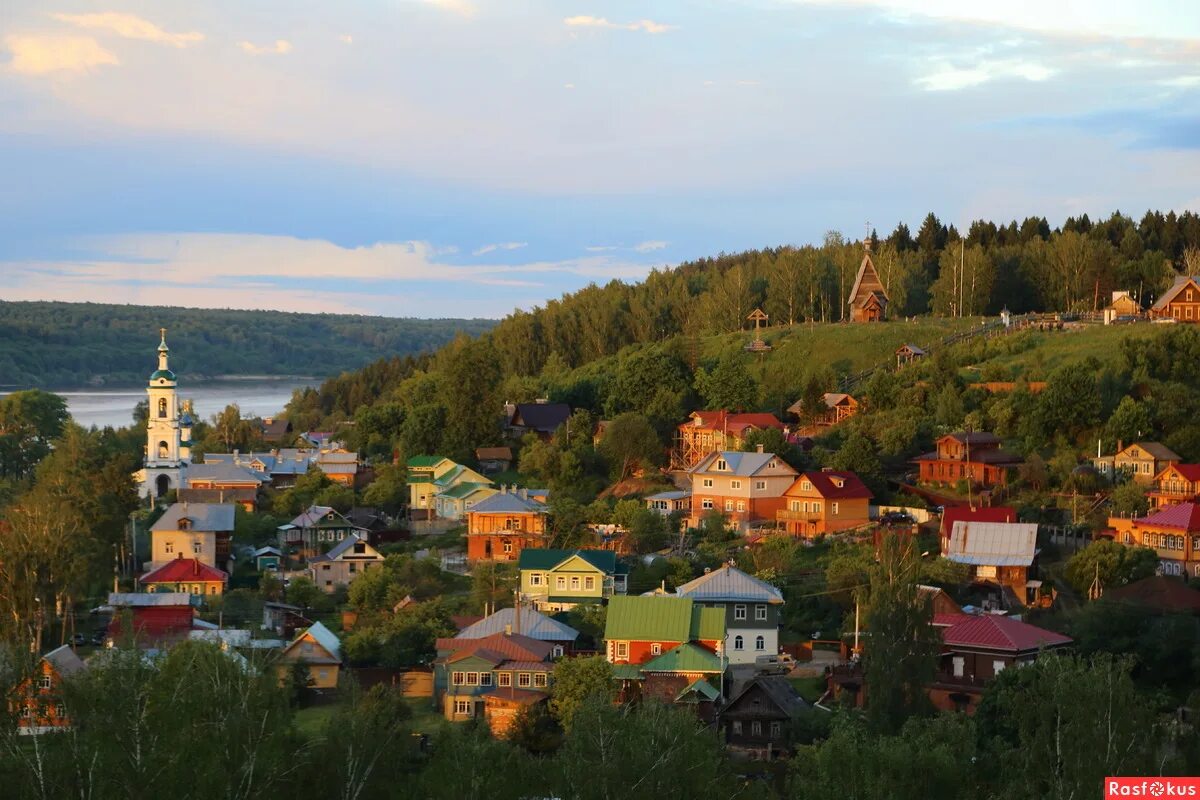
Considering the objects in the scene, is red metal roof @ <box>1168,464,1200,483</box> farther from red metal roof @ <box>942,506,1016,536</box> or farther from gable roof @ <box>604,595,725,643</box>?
gable roof @ <box>604,595,725,643</box>

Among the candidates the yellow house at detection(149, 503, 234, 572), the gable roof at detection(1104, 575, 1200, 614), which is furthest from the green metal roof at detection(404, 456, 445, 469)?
the gable roof at detection(1104, 575, 1200, 614)

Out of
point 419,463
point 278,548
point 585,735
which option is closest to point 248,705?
point 585,735

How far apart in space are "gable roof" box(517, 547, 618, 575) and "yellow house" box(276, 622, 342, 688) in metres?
5.56

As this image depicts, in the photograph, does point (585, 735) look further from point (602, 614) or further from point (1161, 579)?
point (1161, 579)

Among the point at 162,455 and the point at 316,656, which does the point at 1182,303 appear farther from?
the point at 316,656

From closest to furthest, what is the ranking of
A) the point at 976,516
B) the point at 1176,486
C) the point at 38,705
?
the point at 38,705 → the point at 976,516 → the point at 1176,486

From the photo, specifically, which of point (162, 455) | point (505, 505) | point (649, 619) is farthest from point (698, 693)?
point (162, 455)

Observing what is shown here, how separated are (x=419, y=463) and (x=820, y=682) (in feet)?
72.9

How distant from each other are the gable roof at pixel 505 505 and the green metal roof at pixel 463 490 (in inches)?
152

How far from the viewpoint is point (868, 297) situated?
6169 centimetres

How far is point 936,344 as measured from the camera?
54.2 m

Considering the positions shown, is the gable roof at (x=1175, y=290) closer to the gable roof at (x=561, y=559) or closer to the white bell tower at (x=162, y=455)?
the gable roof at (x=561, y=559)

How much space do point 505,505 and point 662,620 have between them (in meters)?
10.7

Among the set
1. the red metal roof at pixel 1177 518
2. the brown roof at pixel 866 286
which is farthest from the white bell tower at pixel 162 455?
the red metal roof at pixel 1177 518
